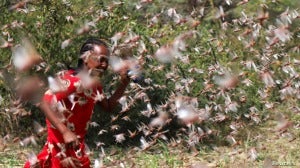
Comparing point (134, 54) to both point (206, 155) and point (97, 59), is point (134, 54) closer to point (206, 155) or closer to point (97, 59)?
point (206, 155)

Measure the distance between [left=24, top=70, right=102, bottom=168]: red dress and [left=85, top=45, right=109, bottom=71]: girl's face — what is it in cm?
12

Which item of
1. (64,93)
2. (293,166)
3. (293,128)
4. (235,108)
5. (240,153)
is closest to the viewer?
(64,93)

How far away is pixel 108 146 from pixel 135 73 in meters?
2.80

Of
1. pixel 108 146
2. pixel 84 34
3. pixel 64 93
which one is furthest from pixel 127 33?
pixel 64 93

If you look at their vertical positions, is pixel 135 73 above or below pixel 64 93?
above

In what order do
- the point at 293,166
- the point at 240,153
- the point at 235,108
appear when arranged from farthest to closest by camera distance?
the point at 235,108, the point at 240,153, the point at 293,166

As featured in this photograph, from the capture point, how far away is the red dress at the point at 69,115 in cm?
333

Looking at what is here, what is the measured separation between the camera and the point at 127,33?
671cm

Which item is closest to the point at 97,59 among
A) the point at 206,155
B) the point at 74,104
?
the point at 74,104

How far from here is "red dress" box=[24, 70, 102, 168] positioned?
3.33 m

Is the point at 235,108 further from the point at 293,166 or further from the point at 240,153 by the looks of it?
the point at 293,166

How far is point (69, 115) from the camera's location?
11.3ft

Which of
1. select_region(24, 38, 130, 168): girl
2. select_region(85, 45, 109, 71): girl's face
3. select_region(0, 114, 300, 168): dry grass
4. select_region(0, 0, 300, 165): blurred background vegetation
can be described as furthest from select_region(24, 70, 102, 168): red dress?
select_region(0, 0, 300, 165): blurred background vegetation

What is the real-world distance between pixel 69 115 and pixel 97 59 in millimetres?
382
